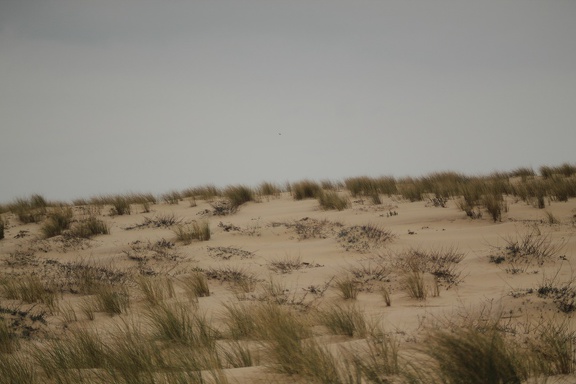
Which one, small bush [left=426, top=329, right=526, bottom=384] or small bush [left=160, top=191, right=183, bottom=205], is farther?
small bush [left=160, top=191, right=183, bottom=205]

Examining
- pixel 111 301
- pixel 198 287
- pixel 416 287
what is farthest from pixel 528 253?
pixel 111 301

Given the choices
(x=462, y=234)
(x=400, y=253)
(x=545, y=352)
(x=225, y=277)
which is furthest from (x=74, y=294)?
(x=462, y=234)

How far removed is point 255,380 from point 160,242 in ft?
17.8

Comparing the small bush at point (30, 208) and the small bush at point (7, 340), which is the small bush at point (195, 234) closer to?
the small bush at point (7, 340)

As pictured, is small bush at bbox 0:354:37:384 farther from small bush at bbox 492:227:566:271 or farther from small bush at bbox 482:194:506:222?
small bush at bbox 482:194:506:222

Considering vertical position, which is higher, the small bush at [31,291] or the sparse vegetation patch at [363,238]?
the small bush at [31,291]

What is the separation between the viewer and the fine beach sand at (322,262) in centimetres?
342

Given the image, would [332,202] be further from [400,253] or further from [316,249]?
[400,253]

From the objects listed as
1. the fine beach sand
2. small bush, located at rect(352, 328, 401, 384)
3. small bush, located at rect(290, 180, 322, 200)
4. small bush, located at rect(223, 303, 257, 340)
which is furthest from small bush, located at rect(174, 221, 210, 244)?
small bush, located at rect(352, 328, 401, 384)

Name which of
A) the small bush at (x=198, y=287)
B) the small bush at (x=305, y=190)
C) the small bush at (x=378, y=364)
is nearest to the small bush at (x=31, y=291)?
the small bush at (x=198, y=287)

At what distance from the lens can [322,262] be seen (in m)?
6.07

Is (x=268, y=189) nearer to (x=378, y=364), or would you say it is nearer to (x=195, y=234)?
(x=195, y=234)

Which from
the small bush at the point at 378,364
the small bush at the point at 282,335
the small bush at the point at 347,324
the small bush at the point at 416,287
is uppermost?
the small bush at the point at 282,335

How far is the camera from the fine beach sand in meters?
3.42
